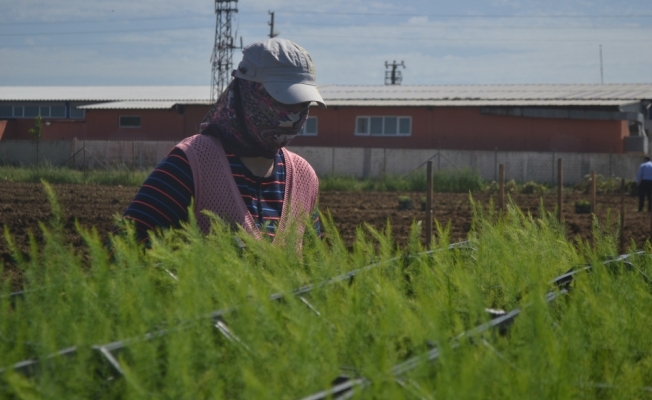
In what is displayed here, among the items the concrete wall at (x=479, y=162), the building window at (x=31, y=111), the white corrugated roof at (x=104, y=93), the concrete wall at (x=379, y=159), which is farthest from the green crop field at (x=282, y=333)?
the building window at (x=31, y=111)

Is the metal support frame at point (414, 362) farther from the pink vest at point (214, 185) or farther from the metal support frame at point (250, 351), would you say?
the pink vest at point (214, 185)

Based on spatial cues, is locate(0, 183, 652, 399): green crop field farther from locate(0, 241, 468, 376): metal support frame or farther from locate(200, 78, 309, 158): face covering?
locate(200, 78, 309, 158): face covering

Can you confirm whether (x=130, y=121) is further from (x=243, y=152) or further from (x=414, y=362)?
(x=414, y=362)

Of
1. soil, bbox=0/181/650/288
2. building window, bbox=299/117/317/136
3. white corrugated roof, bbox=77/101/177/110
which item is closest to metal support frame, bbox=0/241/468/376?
soil, bbox=0/181/650/288

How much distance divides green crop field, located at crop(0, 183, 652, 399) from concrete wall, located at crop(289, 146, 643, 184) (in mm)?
27074

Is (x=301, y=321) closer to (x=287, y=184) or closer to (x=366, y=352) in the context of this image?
(x=366, y=352)

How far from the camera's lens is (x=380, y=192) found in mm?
26953

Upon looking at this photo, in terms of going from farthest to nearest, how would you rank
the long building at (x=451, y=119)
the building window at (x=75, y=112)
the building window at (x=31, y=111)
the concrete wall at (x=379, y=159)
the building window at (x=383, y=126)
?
the building window at (x=31, y=111) → the building window at (x=75, y=112) → the building window at (x=383, y=126) → the long building at (x=451, y=119) → the concrete wall at (x=379, y=159)

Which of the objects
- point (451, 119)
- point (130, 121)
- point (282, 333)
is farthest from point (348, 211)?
point (130, 121)

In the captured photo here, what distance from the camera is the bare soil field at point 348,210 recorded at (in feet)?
47.6

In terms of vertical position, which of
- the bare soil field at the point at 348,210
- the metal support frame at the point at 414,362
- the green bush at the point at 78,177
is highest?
the metal support frame at the point at 414,362

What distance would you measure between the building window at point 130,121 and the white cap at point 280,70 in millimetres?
39739

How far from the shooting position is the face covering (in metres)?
2.92

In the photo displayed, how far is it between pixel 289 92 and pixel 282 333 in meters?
1.48
